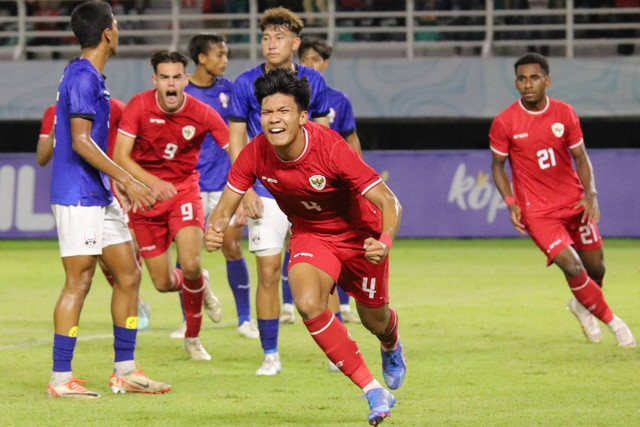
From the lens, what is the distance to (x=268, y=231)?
714 cm

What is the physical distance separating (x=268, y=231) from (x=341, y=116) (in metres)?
2.32

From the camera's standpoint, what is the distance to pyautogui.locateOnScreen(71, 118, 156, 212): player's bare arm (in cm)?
607

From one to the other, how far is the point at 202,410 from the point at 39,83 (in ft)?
51.0

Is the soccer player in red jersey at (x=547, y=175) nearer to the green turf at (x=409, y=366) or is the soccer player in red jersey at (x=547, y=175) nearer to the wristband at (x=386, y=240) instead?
the green turf at (x=409, y=366)

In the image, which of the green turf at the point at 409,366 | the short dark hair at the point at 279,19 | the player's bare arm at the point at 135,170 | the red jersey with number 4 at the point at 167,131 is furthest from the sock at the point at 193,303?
the short dark hair at the point at 279,19

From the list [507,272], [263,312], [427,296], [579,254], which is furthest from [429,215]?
[263,312]

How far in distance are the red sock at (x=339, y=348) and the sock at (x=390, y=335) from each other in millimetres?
709

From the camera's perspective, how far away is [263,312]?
7090mm

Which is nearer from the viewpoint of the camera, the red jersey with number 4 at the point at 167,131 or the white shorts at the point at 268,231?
the white shorts at the point at 268,231

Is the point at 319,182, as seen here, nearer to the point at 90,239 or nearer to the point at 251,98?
the point at 90,239

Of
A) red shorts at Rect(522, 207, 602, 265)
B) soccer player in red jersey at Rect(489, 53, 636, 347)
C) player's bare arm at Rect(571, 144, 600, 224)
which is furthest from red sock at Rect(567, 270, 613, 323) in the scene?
player's bare arm at Rect(571, 144, 600, 224)

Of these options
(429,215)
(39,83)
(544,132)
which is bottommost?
(429,215)

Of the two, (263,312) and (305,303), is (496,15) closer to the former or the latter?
(263,312)

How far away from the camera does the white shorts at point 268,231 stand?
714 cm
